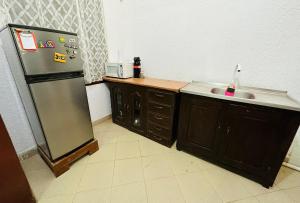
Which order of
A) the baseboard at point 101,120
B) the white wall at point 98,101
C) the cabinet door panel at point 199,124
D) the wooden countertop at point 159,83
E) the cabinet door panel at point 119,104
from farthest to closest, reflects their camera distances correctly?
the baseboard at point 101,120 → the white wall at point 98,101 → the cabinet door panel at point 119,104 → the wooden countertop at point 159,83 → the cabinet door panel at point 199,124

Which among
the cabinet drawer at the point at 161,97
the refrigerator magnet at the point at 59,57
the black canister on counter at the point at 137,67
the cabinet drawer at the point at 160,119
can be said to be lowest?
the cabinet drawer at the point at 160,119

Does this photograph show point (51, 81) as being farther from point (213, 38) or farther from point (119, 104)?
point (213, 38)

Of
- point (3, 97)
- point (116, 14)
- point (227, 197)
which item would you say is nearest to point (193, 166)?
point (227, 197)

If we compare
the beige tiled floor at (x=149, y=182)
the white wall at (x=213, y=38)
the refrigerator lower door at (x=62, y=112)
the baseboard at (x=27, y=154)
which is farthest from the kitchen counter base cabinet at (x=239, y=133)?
the baseboard at (x=27, y=154)

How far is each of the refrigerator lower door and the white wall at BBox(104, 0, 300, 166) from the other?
1295 mm

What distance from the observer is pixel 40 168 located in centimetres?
162

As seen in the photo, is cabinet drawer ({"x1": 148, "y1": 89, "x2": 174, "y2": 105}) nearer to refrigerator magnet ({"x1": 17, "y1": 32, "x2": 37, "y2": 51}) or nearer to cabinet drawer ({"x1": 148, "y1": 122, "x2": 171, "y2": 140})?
cabinet drawer ({"x1": 148, "y1": 122, "x2": 171, "y2": 140})

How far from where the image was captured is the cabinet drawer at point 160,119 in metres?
1.86

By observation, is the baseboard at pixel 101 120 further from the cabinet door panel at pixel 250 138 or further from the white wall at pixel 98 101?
the cabinet door panel at pixel 250 138

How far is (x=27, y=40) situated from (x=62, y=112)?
0.71 m

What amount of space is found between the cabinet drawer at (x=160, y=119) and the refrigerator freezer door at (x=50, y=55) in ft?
3.74

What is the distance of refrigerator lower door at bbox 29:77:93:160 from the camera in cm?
129

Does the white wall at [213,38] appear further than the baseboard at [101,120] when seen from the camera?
No

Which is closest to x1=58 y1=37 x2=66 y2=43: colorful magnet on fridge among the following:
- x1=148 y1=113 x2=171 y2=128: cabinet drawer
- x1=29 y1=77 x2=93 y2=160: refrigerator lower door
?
x1=29 y1=77 x2=93 y2=160: refrigerator lower door
